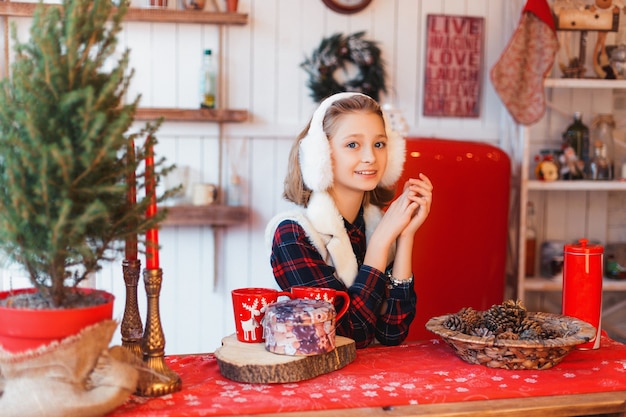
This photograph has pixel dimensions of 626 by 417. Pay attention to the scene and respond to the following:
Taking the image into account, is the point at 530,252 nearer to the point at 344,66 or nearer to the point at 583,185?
the point at 583,185

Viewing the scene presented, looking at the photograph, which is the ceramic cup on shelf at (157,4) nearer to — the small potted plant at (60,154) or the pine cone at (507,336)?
the small potted plant at (60,154)

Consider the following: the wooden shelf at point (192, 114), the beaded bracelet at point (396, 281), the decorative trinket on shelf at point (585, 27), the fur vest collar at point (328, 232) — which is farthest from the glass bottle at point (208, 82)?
the beaded bracelet at point (396, 281)

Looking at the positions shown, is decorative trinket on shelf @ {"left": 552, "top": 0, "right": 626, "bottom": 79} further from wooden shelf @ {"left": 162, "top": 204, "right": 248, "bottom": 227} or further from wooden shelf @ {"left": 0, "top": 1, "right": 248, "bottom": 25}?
wooden shelf @ {"left": 162, "top": 204, "right": 248, "bottom": 227}

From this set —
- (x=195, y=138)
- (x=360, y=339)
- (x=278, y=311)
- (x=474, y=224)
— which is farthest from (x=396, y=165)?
(x=195, y=138)

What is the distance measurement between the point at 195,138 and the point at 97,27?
2.15m

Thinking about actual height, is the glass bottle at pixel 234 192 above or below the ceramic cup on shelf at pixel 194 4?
below

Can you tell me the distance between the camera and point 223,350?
1.43 meters

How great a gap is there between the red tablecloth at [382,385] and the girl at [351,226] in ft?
0.84

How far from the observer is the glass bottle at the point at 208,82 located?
10.7ft

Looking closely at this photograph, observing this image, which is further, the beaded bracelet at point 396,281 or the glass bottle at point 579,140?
the glass bottle at point 579,140

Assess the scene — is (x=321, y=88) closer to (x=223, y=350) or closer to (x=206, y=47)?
(x=206, y=47)

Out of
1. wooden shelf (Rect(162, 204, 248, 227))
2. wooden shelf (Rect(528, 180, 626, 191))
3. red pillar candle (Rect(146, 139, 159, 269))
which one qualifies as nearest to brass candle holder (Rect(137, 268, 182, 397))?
red pillar candle (Rect(146, 139, 159, 269))

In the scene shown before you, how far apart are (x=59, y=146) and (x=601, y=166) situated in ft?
9.25

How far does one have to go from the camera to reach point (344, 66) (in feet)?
11.1
